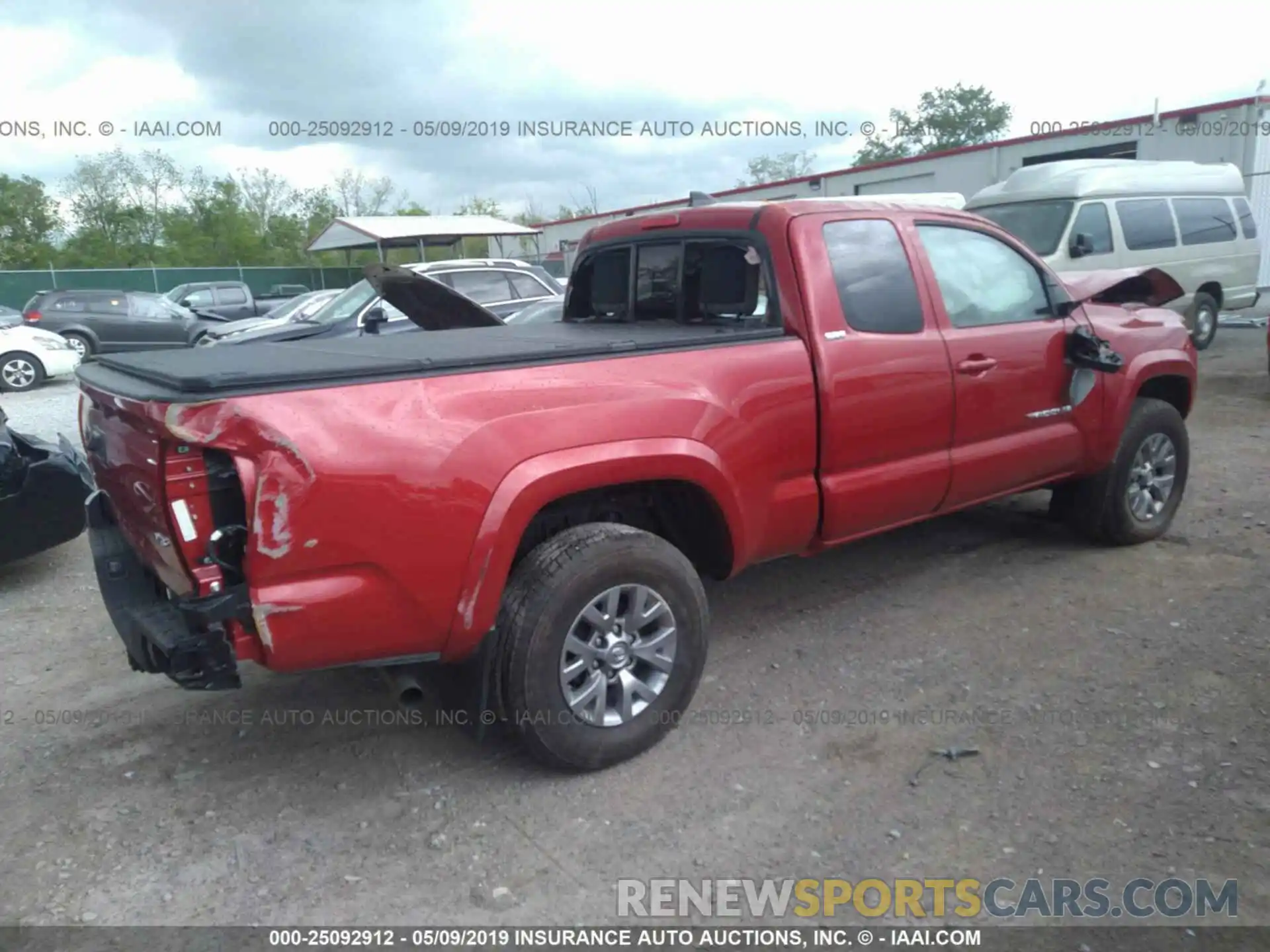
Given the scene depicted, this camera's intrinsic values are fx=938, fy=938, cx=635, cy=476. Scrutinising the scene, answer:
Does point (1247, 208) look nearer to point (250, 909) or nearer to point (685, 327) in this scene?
point (685, 327)

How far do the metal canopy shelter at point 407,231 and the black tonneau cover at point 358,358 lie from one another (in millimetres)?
17525

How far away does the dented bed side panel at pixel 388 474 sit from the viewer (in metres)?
2.54

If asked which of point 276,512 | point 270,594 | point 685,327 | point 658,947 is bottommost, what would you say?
point 658,947

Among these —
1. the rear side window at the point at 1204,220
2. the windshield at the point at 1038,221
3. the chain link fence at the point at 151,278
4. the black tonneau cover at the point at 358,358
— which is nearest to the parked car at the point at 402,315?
the windshield at the point at 1038,221

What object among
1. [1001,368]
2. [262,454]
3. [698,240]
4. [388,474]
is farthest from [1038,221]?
[262,454]

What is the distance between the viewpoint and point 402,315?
10156 millimetres

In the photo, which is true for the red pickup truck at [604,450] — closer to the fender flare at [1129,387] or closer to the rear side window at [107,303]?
the fender flare at [1129,387]

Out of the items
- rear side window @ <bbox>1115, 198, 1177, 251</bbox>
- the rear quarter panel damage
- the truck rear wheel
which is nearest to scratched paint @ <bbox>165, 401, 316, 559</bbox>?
the truck rear wheel

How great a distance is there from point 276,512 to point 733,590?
112 inches

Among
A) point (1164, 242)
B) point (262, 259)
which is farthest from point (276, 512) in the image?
point (262, 259)

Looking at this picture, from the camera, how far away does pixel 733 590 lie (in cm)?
491

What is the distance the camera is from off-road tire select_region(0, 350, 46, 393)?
13945 mm

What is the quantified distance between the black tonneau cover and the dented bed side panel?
43mm

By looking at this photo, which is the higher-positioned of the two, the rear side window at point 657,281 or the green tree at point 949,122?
the green tree at point 949,122
